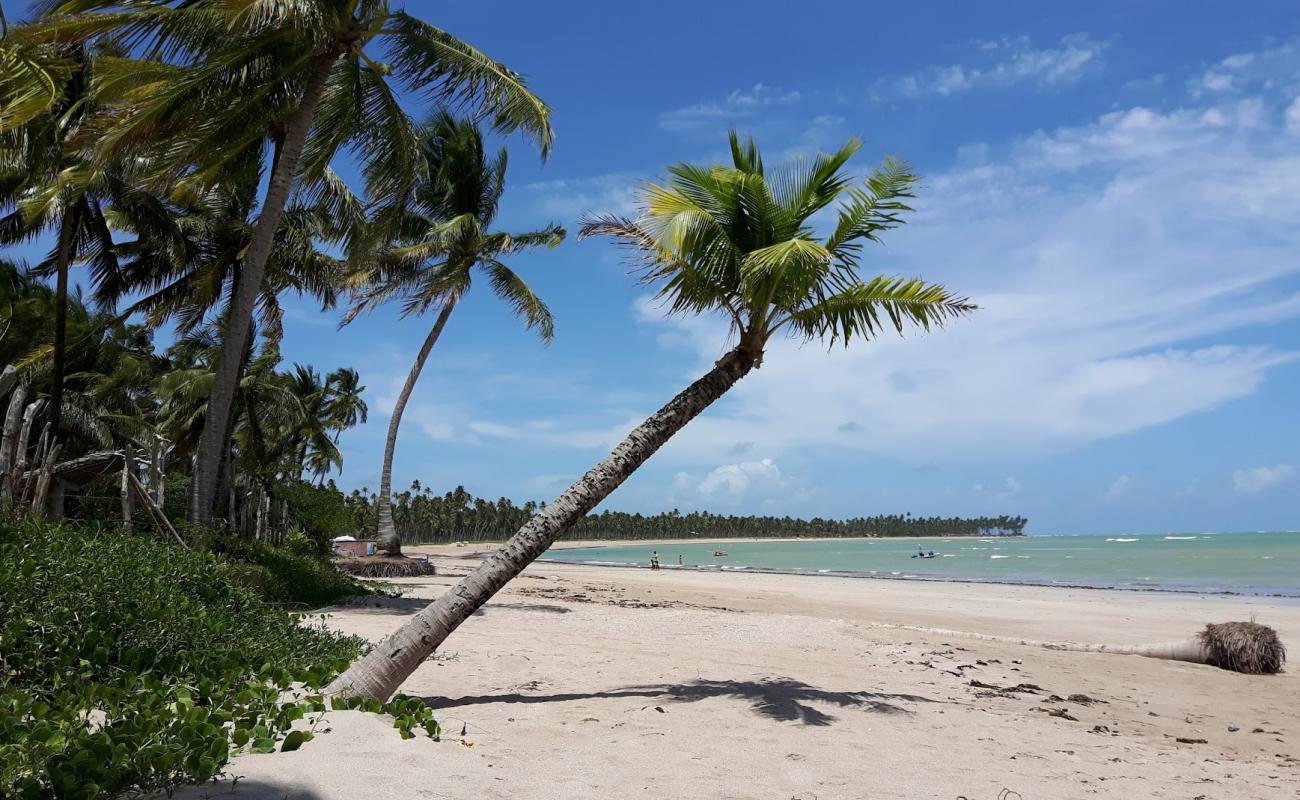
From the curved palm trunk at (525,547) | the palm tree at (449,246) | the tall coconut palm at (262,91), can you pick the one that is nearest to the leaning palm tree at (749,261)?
the curved palm trunk at (525,547)

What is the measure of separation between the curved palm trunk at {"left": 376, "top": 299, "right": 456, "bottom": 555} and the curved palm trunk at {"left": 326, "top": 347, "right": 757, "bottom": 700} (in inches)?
675

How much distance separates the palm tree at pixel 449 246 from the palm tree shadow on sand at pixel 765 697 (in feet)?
57.2

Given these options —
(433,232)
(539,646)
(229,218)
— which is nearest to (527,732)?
(539,646)

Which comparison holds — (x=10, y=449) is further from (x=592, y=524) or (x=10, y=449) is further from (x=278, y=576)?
(x=592, y=524)

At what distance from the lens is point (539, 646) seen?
9500 millimetres

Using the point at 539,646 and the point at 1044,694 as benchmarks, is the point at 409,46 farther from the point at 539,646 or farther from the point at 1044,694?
the point at 1044,694

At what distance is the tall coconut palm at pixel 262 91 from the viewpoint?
9.80 m

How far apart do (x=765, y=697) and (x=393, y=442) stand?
18.8 metres

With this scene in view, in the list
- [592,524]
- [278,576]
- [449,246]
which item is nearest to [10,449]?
[278,576]

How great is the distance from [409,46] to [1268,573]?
46.7 meters

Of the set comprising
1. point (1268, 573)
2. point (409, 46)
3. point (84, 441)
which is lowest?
point (1268, 573)

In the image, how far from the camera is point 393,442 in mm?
23875

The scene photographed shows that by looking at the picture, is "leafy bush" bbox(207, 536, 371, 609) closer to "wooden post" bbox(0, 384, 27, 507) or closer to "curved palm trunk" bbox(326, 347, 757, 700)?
"wooden post" bbox(0, 384, 27, 507)

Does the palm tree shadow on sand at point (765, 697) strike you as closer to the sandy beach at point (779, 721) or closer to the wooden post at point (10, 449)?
the sandy beach at point (779, 721)
